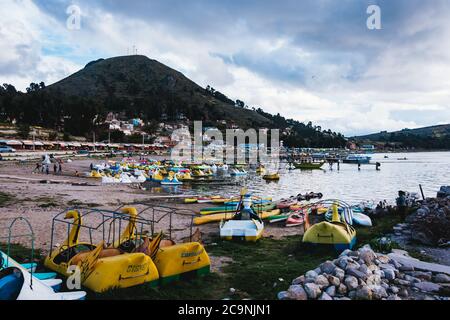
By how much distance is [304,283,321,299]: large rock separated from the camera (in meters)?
7.50

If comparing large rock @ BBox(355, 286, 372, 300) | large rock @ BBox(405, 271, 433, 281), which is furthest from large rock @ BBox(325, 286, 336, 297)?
large rock @ BBox(405, 271, 433, 281)

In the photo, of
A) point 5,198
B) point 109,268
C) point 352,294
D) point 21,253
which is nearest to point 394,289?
point 352,294

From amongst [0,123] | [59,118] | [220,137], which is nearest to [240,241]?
[0,123]

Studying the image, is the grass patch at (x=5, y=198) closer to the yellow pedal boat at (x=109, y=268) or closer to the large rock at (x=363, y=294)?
the yellow pedal boat at (x=109, y=268)

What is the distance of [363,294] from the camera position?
7.58 metres

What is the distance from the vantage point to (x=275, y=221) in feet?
66.2

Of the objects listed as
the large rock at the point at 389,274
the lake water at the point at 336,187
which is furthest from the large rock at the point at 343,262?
the lake water at the point at 336,187

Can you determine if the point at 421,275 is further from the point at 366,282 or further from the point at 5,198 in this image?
the point at 5,198

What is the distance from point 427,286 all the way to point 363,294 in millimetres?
2022

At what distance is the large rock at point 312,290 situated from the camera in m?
7.50

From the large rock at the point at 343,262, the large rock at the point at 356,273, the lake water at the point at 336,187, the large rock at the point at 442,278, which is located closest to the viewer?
the large rock at the point at 356,273

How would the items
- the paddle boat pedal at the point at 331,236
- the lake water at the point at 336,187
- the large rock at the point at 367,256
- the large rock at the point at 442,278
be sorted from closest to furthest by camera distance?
1. the large rock at the point at 442,278
2. the large rock at the point at 367,256
3. the paddle boat pedal at the point at 331,236
4. the lake water at the point at 336,187
